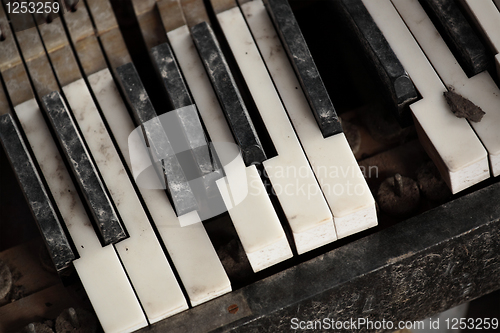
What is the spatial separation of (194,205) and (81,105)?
493 millimetres

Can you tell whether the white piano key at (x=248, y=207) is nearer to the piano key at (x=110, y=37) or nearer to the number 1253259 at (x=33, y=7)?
the piano key at (x=110, y=37)

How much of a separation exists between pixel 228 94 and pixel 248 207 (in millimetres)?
338

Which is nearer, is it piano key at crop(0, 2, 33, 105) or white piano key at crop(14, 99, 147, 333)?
white piano key at crop(14, 99, 147, 333)

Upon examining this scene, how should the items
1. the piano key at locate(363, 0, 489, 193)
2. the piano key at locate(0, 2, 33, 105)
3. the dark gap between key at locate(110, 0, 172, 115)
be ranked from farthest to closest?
the dark gap between key at locate(110, 0, 172, 115) < the piano key at locate(0, 2, 33, 105) < the piano key at locate(363, 0, 489, 193)

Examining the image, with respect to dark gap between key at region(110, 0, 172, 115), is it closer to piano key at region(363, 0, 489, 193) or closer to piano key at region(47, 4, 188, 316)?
piano key at region(47, 4, 188, 316)

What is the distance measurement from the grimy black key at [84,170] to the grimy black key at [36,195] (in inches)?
4.0

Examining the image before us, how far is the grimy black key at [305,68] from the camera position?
1381 millimetres

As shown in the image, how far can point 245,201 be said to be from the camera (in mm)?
1376

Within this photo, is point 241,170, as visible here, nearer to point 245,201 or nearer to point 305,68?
point 245,201

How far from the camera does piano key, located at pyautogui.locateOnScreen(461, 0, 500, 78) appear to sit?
1.38 metres

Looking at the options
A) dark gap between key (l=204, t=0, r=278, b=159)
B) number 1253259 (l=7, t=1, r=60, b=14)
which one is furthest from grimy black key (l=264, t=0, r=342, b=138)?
number 1253259 (l=7, t=1, r=60, b=14)

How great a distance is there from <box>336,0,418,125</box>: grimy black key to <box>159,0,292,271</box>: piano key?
18.5 inches

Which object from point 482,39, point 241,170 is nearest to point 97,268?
point 241,170

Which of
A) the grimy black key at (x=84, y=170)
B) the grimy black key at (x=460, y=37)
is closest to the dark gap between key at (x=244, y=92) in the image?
the grimy black key at (x=84, y=170)
